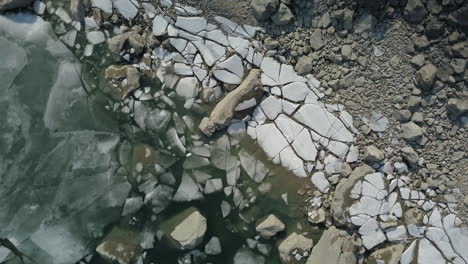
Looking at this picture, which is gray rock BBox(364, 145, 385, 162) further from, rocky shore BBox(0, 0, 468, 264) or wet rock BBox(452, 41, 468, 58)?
wet rock BBox(452, 41, 468, 58)

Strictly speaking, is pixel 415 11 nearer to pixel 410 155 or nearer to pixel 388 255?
pixel 410 155

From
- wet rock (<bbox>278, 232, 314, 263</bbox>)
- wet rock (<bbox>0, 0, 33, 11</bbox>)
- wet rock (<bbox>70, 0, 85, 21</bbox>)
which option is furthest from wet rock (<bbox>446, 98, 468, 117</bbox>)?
wet rock (<bbox>0, 0, 33, 11</bbox>)

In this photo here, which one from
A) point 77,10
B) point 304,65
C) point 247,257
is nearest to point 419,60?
point 304,65

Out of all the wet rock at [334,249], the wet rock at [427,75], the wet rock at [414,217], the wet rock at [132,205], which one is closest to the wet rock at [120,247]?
the wet rock at [132,205]

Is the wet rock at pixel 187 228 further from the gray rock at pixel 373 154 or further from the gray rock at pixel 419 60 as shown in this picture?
the gray rock at pixel 419 60

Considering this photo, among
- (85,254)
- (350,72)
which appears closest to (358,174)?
(350,72)

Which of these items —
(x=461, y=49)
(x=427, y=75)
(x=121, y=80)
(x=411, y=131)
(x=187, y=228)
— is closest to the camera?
(x=461, y=49)
